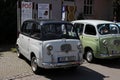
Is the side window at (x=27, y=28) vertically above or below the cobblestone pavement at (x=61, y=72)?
above

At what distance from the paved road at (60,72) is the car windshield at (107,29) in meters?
1.27

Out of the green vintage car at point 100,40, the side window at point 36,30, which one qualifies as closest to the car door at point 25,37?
the side window at point 36,30

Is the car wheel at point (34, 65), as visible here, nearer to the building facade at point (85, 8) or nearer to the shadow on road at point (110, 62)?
the shadow on road at point (110, 62)

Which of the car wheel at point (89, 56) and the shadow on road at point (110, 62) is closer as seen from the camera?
the shadow on road at point (110, 62)

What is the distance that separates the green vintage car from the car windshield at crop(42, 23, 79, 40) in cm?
171

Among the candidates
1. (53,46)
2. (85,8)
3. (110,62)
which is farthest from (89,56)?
(85,8)

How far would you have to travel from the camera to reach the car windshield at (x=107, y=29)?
436 inches

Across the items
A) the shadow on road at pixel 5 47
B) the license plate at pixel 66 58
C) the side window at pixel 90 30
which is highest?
the side window at pixel 90 30

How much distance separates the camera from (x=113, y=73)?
9.66 metres

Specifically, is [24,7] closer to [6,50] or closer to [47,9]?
[47,9]

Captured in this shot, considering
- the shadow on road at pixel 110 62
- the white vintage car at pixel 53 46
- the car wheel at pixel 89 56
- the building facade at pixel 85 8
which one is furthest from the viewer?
the building facade at pixel 85 8

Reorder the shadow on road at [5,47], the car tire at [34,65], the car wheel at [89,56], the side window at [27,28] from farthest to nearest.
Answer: the shadow on road at [5,47] → the car wheel at [89,56] → the side window at [27,28] → the car tire at [34,65]

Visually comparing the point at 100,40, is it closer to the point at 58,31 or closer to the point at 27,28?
the point at 58,31

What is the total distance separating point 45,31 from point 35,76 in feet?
4.84
